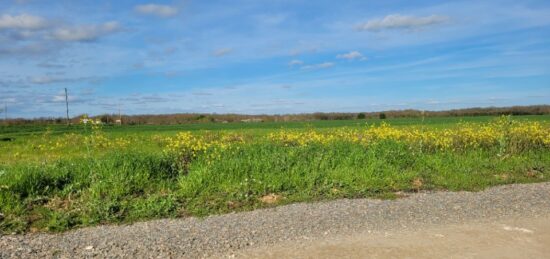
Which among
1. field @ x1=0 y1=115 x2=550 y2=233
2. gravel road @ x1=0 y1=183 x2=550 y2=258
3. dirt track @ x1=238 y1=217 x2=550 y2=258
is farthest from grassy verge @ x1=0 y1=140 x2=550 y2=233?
dirt track @ x1=238 y1=217 x2=550 y2=258

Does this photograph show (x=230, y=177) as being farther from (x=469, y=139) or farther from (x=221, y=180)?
(x=469, y=139)

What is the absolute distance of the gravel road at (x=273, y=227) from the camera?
18.6 feet

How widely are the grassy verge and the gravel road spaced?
21.4 inches

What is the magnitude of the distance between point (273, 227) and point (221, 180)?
3.09 meters

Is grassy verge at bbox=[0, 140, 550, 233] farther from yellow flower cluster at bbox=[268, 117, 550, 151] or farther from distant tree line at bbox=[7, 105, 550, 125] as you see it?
distant tree line at bbox=[7, 105, 550, 125]

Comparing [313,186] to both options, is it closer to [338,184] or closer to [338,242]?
[338,184]

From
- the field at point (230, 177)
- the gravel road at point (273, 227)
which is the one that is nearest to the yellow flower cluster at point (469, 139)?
the field at point (230, 177)

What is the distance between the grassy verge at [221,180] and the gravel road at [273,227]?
545 mm

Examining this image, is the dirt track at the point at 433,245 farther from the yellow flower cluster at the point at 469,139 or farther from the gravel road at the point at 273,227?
the yellow flower cluster at the point at 469,139

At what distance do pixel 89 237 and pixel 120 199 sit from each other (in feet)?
6.81

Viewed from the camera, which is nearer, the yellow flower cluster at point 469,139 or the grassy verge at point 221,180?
the grassy verge at point 221,180

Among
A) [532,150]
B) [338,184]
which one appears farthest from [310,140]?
[532,150]

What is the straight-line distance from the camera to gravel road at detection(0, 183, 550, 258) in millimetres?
5684

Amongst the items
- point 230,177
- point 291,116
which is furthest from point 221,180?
point 291,116
